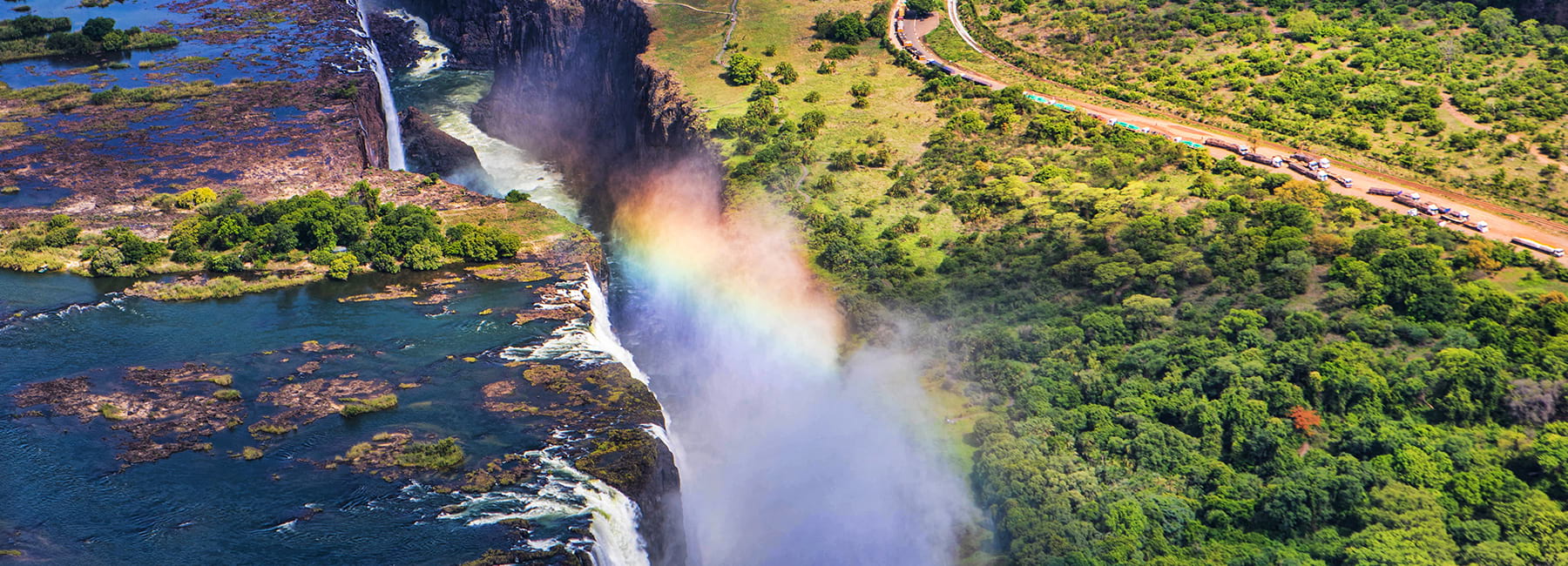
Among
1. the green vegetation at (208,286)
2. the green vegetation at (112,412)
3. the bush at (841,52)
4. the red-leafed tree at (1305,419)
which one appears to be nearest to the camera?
the green vegetation at (112,412)

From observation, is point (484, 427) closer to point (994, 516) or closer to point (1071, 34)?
point (994, 516)

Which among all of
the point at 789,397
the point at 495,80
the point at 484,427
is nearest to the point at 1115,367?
the point at 789,397

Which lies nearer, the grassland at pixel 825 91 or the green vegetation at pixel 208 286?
the green vegetation at pixel 208 286

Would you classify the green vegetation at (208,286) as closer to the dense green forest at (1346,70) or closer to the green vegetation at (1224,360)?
the green vegetation at (1224,360)

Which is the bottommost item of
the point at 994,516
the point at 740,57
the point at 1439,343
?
the point at 994,516

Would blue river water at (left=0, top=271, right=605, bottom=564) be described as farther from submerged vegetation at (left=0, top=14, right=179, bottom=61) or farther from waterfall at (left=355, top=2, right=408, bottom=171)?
submerged vegetation at (left=0, top=14, right=179, bottom=61)

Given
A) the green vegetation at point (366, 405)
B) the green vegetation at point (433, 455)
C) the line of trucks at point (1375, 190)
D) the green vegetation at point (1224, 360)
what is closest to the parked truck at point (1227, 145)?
the line of trucks at point (1375, 190)

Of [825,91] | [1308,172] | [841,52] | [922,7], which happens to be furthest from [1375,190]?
[922,7]
